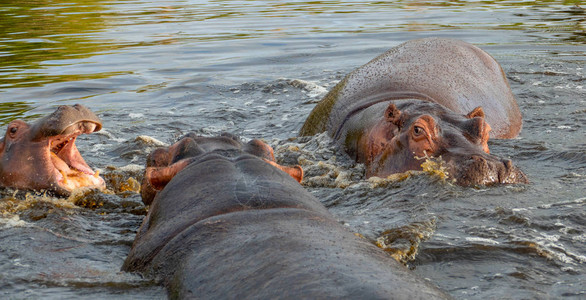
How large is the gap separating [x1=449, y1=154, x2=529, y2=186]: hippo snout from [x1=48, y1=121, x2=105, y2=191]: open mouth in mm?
2569

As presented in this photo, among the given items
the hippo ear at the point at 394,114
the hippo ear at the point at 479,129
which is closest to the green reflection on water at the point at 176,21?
the hippo ear at the point at 394,114

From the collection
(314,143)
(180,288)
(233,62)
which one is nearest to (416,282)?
(180,288)

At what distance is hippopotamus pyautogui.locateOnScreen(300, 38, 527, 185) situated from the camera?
18.4ft

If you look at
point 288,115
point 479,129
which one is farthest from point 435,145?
point 288,115

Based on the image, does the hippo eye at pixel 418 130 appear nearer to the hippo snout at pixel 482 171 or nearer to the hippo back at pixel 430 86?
the hippo snout at pixel 482 171

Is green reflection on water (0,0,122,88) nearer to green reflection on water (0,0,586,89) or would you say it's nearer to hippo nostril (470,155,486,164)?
green reflection on water (0,0,586,89)

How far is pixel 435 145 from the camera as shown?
5.68 metres

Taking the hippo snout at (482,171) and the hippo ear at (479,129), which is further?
the hippo ear at (479,129)

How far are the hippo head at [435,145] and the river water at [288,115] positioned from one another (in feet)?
0.46

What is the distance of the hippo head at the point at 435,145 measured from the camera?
5445 millimetres

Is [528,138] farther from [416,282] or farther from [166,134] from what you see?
[416,282]

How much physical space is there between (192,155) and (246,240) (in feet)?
3.92

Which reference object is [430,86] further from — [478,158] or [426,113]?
[478,158]

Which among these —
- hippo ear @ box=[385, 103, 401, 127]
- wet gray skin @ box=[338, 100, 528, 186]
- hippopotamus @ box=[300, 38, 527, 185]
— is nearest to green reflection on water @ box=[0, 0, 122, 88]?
hippopotamus @ box=[300, 38, 527, 185]
